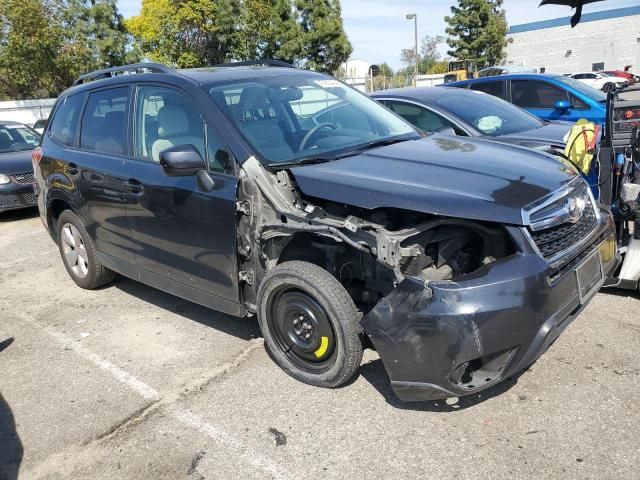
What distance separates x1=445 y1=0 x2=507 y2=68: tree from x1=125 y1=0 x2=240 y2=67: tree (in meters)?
20.8

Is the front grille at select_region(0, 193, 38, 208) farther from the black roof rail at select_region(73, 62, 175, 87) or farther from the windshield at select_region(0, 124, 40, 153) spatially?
the black roof rail at select_region(73, 62, 175, 87)

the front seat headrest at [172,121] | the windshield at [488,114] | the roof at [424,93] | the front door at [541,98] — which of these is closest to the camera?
the front seat headrest at [172,121]

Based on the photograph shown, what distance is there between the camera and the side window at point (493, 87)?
8922 millimetres

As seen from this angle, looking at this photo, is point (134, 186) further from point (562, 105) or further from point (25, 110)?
point (25, 110)

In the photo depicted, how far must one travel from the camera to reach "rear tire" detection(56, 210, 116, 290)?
5.12 m

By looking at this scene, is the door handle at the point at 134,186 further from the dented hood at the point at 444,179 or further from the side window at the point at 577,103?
the side window at the point at 577,103

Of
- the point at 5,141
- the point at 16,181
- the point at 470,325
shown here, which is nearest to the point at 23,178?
the point at 16,181

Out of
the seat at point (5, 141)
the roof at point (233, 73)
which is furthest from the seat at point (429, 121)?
the seat at point (5, 141)

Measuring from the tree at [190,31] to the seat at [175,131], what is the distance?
93.1 feet

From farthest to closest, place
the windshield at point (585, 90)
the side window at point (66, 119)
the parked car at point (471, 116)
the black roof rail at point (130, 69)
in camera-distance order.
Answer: the windshield at point (585, 90)
the parked car at point (471, 116)
the side window at point (66, 119)
the black roof rail at point (130, 69)

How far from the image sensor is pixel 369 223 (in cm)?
296

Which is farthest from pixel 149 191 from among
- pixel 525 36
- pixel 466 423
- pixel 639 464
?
pixel 525 36

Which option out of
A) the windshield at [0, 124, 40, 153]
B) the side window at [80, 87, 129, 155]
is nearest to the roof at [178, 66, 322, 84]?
the side window at [80, 87, 129, 155]

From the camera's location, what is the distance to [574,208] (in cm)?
317
